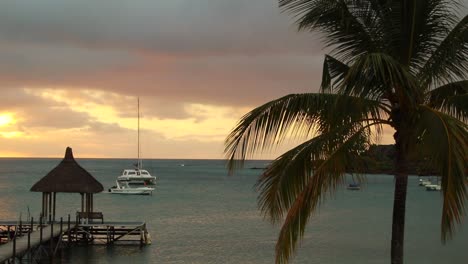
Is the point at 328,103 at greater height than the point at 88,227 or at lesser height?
greater

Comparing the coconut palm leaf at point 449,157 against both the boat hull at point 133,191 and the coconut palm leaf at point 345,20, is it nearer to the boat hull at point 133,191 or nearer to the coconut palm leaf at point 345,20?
the coconut palm leaf at point 345,20

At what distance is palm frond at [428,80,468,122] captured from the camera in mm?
8719

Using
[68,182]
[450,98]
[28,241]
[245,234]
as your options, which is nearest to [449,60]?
[450,98]

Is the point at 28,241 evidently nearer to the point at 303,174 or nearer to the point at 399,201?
the point at 303,174

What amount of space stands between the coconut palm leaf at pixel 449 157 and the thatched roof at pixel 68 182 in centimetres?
2853

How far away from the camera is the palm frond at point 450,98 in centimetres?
872

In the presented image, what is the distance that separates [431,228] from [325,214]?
1506 centimetres

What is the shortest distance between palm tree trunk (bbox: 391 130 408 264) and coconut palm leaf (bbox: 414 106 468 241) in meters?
0.87

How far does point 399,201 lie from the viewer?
8.71 meters

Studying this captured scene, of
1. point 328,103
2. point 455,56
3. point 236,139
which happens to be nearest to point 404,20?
point 455,56

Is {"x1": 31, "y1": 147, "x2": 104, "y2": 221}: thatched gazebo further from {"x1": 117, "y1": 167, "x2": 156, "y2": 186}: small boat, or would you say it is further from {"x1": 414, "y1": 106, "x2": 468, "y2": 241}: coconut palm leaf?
{"x1": 117, "y1": 167, "x2": 156, "y2": 186}: small boat

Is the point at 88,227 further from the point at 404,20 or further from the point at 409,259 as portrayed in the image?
the point at 404,20

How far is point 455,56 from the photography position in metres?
8.95

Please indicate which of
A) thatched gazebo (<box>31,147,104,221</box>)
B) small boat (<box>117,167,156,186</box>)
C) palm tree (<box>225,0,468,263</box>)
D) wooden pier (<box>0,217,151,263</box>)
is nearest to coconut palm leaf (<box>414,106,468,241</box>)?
palm tree (<box>225,0,468,263</box>)
